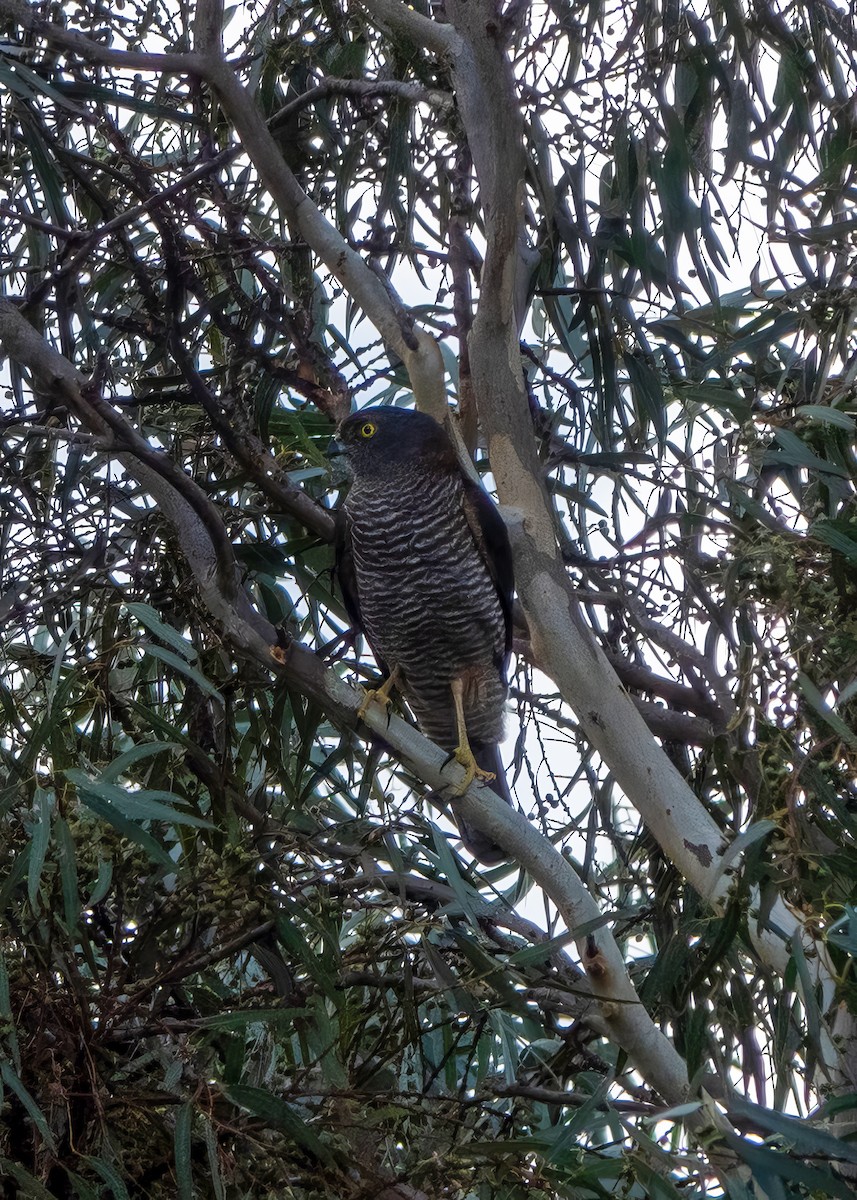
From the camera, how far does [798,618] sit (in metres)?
1.52

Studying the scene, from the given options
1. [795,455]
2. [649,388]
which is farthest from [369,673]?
[795,455]

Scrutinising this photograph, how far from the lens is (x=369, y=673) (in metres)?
3.00

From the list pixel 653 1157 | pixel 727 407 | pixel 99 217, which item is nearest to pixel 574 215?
→ pixel 727 407

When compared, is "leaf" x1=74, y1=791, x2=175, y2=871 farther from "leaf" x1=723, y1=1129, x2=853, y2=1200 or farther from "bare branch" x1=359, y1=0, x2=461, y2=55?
"bare branch" x1=359, y1=0, x2=461, y2=55

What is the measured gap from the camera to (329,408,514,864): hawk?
2.83m

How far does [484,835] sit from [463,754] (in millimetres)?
222

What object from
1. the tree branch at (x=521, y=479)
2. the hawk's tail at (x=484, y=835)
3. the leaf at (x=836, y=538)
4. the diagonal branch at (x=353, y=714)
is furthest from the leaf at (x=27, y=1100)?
the hawk's tail at (x=484, y=835)

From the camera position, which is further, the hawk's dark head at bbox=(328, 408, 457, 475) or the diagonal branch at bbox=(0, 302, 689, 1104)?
the hawk's dark head at bbox=(328, 408, 457, 475)

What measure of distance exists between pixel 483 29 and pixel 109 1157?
173cm

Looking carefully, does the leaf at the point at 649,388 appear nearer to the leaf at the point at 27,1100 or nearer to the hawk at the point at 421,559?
the hawk at the point at 421,559

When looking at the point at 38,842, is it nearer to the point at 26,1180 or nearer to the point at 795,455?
the point at 26,1180

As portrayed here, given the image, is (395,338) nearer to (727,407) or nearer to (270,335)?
(270,335)

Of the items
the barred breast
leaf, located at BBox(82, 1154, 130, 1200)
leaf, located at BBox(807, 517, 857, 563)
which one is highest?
the barred breast

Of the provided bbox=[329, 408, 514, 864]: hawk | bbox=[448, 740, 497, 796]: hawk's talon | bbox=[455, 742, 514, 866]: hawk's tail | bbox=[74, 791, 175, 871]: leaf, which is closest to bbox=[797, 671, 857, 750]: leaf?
bbox=[448, 740, 497, 796]: hawk's talon
